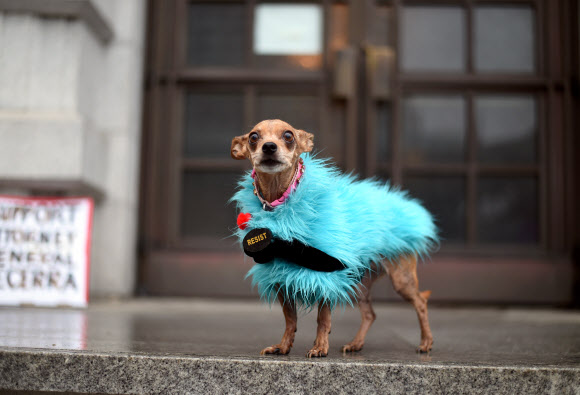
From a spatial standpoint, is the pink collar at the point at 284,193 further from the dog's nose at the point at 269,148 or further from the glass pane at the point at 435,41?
the glass pane at the point at 435,41

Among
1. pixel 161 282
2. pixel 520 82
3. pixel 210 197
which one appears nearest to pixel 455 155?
pixel 520 82

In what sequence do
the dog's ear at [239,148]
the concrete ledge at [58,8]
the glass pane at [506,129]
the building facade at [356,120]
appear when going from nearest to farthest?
the dog's ear at [239,148], the concrete ledge at [58,8], the building facade at [356,120], the glass pane at [506,129]

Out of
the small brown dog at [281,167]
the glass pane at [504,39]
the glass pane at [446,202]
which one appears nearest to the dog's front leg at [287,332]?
the small brown dog at [281,167]

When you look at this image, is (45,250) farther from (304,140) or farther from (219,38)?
(304,140)

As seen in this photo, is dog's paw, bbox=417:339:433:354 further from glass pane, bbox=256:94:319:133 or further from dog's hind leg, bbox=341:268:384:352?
glass pane, bbox=256:94:319:133

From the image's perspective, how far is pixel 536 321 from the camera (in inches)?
143

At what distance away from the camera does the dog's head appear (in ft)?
6.55

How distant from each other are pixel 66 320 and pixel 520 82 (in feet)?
12.0

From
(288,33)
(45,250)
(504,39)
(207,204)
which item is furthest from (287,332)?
(504,39)

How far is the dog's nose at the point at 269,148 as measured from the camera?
198cm

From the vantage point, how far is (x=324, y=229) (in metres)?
2.07

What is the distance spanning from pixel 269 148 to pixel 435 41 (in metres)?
3.25

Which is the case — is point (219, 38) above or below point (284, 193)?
above

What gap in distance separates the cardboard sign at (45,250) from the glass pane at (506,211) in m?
2.87
